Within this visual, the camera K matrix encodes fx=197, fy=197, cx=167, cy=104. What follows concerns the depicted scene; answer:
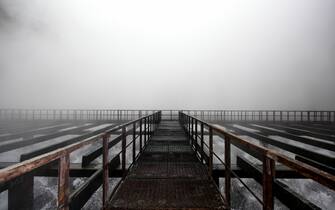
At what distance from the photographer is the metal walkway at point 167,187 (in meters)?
3.15

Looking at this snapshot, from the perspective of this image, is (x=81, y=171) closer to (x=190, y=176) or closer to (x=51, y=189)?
(x=190, y=176)

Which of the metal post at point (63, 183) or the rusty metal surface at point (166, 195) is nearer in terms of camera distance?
the metal post at point (63, 183)

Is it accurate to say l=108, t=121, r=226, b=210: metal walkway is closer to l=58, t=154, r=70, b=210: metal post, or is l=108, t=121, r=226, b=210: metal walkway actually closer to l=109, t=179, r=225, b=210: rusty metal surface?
l=109, t=179, r=225, b=210: rusty metal surface

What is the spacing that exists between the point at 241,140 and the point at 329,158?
5.78 metres

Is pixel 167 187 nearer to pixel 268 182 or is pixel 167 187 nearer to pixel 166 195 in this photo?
pixel 166 195

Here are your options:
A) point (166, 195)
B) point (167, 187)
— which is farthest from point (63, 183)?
point (167, 187)

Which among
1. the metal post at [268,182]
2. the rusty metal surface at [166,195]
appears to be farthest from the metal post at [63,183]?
the metal post at [268,182]

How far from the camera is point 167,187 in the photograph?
152 inches

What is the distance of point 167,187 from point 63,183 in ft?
7.45

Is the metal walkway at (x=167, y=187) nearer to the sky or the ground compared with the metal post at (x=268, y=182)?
nearer to the ground

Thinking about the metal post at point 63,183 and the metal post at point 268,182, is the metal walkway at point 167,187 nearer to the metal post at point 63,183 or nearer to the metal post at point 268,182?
the metal post at point 268,182

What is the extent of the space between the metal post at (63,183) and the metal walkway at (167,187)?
3.79 feet

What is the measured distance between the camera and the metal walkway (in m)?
3.15

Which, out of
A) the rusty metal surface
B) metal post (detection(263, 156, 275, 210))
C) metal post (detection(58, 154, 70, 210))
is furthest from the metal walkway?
metal post (detection(58, 154, 70, 210))
